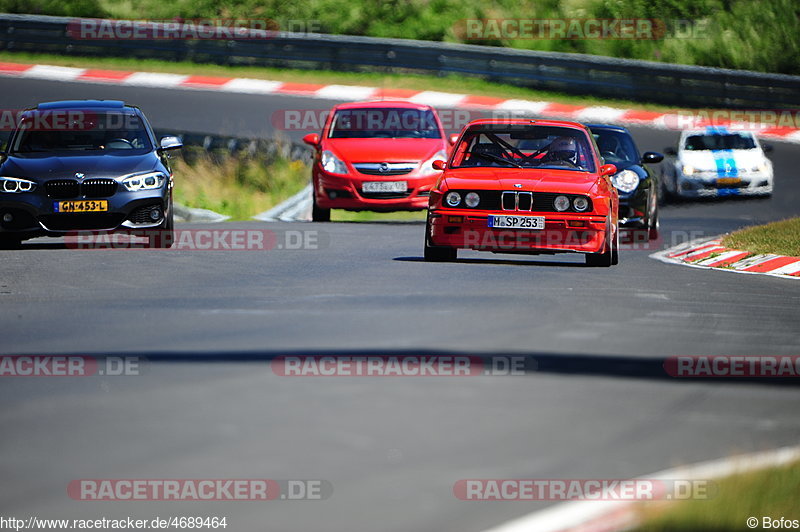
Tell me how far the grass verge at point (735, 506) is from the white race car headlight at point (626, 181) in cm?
1286

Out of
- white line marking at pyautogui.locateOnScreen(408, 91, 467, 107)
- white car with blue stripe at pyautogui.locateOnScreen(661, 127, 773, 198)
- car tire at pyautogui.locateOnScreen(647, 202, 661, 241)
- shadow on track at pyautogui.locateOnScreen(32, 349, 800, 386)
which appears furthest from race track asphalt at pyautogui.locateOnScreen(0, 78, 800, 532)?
white line marking at pyautogui.locateOnScreen(408, 91, 467, 107)

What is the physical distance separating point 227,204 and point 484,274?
374 inches

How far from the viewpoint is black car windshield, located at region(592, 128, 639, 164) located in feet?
63.5

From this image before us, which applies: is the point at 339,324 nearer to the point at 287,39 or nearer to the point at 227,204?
the point at 227,204

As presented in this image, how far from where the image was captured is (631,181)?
18594mm

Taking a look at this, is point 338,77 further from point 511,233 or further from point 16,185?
point 511,233

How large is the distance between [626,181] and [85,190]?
22.5 feet

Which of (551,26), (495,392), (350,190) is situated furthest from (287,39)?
(495,392)

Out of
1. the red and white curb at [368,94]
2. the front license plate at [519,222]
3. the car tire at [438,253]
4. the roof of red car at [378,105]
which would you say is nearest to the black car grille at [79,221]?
the car tire at [438,253]

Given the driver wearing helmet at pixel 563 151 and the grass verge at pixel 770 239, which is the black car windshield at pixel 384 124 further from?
the driver wearing helmet at pixel 563 151

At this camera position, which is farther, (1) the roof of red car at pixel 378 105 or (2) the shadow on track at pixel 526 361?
(1) the roof of red car at pixel 378 105

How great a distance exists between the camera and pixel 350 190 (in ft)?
62.8

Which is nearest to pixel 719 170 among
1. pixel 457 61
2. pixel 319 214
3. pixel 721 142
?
pixel 721 142

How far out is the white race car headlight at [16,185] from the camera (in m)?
15.5
